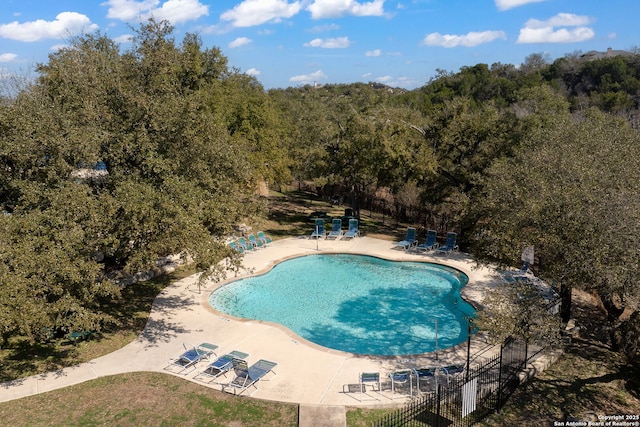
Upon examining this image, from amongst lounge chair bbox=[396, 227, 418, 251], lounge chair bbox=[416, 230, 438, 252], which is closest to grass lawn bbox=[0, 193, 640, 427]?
lounge chair bbox=[416, 230, 438, 252]

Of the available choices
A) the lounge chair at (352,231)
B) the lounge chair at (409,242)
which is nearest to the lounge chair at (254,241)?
the lounge chair at (352,231)

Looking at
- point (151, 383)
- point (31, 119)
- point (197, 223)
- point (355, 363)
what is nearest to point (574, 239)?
point (355, 363)

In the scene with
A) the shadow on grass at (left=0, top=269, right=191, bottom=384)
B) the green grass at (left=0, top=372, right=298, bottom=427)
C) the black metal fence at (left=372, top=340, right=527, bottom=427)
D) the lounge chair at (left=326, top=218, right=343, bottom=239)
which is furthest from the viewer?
the lounge chair at (left=326, top=218, right=343, bottom=239)

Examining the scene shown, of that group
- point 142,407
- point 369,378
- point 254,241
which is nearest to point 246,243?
point 254,241

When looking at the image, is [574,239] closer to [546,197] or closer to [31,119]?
[546,197]

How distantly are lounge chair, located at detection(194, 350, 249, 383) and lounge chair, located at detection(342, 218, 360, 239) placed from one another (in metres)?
12.9

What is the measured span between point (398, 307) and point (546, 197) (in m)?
7.17

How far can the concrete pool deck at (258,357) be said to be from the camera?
9844 mm

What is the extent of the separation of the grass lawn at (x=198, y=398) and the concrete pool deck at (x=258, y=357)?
37cm

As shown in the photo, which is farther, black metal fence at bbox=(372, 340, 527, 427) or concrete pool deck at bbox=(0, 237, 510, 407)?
concrete pool deck at bbox=(0, 237, 510, 407)

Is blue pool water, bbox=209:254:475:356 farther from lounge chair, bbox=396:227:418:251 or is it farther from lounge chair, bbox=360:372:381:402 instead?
lounge chair, bbox=360:372:381:402

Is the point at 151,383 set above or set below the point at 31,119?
below

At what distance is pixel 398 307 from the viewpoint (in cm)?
1572

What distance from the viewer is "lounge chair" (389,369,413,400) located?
9758 millimetres
